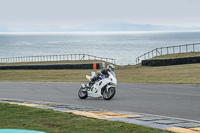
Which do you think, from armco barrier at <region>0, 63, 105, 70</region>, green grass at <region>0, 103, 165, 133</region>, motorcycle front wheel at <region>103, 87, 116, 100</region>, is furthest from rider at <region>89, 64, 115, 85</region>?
armco barrier at <region>0, 63, 105, 70</region>

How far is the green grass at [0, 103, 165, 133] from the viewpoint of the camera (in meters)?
7.60

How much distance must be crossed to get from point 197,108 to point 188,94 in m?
3.54

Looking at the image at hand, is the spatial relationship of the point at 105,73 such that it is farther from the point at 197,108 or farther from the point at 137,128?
the point at 137,128

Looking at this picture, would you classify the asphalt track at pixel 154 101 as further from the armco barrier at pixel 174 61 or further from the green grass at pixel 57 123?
Result: the armco barrier at pixel 174 61

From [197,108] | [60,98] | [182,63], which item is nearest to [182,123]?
[197,108]

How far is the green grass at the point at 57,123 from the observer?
24.9 ft

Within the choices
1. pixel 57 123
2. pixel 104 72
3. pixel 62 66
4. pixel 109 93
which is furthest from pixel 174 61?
pixel 57 123

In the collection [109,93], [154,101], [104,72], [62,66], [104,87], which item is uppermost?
[62,66]

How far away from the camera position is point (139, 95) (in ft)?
49.2

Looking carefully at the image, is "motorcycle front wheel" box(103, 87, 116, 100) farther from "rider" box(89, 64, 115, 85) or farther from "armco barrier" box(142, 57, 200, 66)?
"armco barrier" box(142, 57, 200, 66)

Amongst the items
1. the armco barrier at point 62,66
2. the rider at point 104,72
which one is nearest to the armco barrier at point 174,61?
the armco barrier at point 62,66

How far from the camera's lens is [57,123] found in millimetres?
8547

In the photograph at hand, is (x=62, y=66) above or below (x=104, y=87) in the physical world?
above

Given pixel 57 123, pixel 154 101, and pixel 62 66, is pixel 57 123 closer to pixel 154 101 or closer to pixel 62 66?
pixel 154 101
